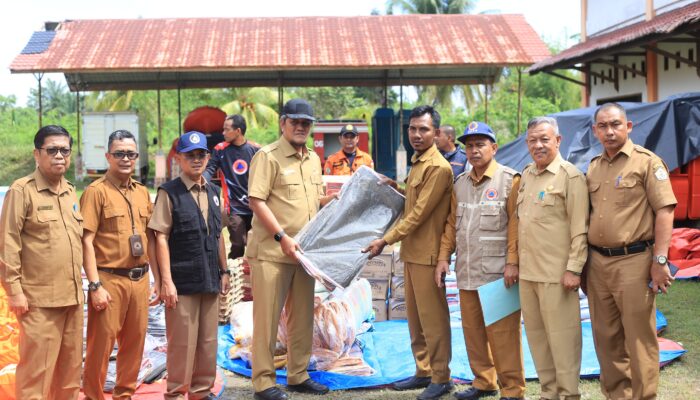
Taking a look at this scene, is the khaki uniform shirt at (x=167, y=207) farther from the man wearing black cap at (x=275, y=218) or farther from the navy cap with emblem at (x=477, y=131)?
the navy cap with emblem at (x=477, y=131)

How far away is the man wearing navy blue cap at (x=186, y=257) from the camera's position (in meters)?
4.58

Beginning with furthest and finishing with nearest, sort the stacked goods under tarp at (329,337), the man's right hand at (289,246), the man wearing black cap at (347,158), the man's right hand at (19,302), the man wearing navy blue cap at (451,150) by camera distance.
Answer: the man wearing black cap at (347,158) < the man wearing navy blue cap at (451,150) < the stacked goods under tarp at (329,337) < the man's right hand at (289,246) < the man's right hand at (19,302)

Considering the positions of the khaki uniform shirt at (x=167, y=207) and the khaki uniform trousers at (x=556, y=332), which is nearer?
the khaki uniform trousers at (x=556, y=332)

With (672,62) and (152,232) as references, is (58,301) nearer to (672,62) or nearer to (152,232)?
(152,232)

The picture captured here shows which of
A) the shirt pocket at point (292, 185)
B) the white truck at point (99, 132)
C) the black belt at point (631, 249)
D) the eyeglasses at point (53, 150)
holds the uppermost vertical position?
the white truck at point (99, 132)

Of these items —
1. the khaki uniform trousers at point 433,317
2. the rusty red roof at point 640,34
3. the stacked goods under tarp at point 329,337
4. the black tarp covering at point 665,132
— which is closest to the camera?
the khaki uniform trousers at point 433,317

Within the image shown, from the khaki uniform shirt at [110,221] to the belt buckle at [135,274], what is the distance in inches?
1.2

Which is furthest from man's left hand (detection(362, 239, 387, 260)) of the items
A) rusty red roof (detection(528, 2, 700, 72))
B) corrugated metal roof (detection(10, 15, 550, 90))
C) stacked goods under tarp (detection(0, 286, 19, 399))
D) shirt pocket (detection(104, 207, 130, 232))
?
corrugated metal roof (detection(10, 15, 550, 90))

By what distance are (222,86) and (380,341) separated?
53.3ft

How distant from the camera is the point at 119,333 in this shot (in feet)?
15.1

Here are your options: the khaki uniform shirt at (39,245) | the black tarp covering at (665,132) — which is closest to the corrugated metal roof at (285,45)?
the black tarp covering at (665,132)

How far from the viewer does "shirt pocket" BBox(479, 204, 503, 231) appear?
4750 mm

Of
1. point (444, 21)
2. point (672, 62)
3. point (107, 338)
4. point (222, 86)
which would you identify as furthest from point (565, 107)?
point (107, 338)

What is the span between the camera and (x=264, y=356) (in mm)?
5180
